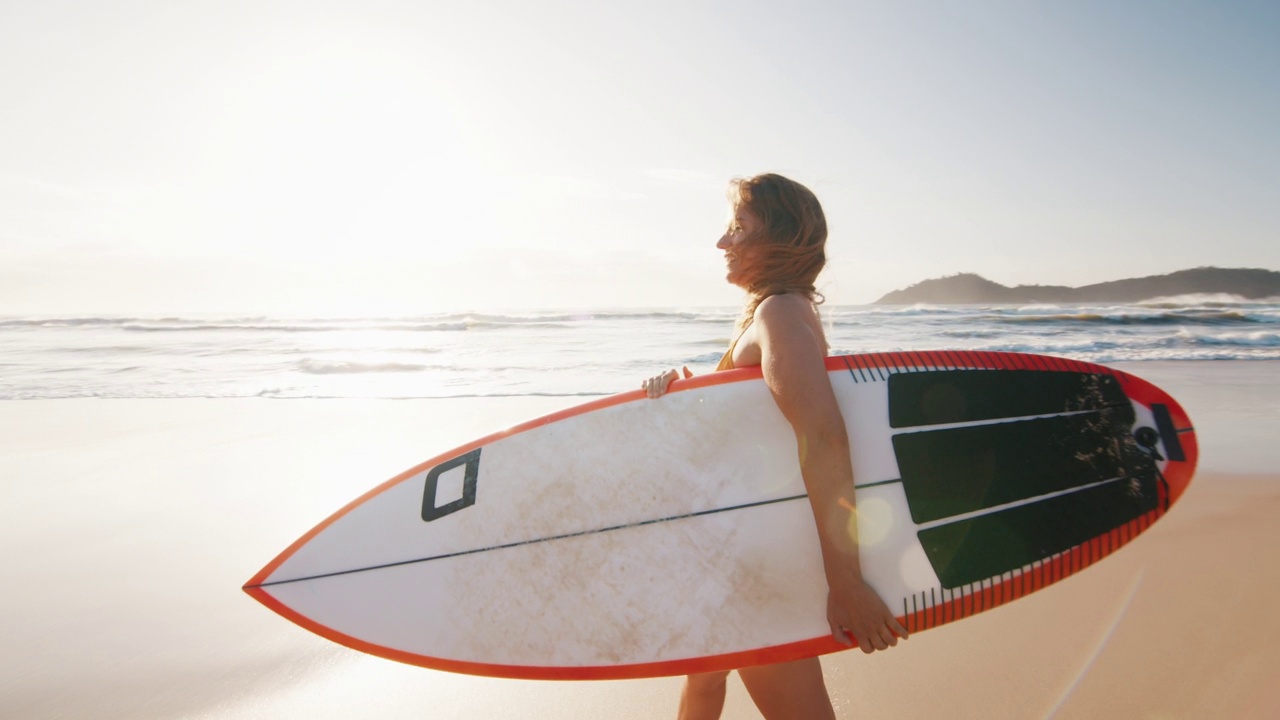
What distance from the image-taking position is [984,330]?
16.0 meters

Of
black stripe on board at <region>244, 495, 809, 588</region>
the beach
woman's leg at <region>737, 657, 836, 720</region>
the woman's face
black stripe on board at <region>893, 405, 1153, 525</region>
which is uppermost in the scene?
the woman's face

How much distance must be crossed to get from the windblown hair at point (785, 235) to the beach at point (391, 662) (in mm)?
1473

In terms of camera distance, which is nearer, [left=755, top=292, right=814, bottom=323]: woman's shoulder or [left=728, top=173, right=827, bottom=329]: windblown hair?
[left=755, top=292, right=814, bottom=323]: woman's shoulder

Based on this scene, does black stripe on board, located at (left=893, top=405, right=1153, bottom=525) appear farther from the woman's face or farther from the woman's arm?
the woman's face

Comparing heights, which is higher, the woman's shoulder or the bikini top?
the woman's shoulder

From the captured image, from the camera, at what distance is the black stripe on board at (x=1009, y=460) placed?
162 cm

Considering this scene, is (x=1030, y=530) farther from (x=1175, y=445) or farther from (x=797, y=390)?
(x=797, y=390)

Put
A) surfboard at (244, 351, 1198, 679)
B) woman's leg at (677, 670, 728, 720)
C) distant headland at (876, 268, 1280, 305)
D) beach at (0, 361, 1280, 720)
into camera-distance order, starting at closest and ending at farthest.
→ surfboard at (244, 351, 1198, 679), woman's leg at (677, 670, 728, 720), beach at (0, 361, 1280, 720), distant headland at (876, 268, 1280, 305)

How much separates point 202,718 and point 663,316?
1929cm

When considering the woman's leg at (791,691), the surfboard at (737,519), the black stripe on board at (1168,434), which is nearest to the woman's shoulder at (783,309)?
the surfboard at (737,519)

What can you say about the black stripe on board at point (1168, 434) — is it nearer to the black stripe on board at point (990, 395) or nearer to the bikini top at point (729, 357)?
the black stripe on board at point (990, 395)

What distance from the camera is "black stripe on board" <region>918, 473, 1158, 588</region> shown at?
1608 mm

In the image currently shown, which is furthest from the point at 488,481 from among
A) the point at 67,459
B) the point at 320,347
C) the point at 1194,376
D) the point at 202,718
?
the point at 320,347

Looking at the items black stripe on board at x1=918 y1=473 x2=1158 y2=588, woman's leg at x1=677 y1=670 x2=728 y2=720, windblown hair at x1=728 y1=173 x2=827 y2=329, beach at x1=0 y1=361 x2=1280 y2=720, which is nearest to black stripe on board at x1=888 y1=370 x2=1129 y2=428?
black stripe on board at x1=918 y1=473 x2=1158 y2=588
